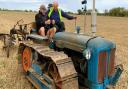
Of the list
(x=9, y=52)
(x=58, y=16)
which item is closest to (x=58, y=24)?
(x=58, y=16)

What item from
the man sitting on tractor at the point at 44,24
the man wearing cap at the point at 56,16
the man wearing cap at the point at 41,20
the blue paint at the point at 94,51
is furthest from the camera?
the man wearing cap at the point at 41,20

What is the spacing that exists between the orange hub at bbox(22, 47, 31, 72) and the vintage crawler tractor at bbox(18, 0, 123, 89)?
0.53m

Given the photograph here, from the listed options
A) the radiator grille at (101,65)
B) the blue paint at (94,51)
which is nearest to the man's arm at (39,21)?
the blue paint at (94,51)

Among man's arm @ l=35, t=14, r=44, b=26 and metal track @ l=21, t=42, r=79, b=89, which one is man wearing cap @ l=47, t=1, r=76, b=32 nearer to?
man's arm @ l=35, t=14, r=44, b=26

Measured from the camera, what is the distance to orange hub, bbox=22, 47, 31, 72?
6.87m

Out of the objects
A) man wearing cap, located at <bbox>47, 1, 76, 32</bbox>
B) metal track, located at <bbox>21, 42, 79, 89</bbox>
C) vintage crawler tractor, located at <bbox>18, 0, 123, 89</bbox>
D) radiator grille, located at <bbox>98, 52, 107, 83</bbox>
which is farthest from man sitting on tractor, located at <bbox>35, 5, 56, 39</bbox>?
radiator grille, located at <bbox>98, 52, 107, 83</bbox>

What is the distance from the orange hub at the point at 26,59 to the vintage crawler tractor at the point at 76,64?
53 cm

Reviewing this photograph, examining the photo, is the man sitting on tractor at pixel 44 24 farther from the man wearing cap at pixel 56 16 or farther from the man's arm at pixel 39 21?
the man wearing cap at pixel 56 16

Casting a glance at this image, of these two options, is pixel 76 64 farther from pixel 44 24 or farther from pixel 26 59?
pixel 44 24

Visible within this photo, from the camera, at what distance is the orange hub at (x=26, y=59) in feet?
22.5

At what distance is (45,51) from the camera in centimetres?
588

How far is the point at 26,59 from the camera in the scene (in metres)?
7.07

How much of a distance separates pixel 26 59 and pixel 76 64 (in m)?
1.75

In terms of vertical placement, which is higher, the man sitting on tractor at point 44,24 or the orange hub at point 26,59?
the man sitting on tractor at point 44,24
